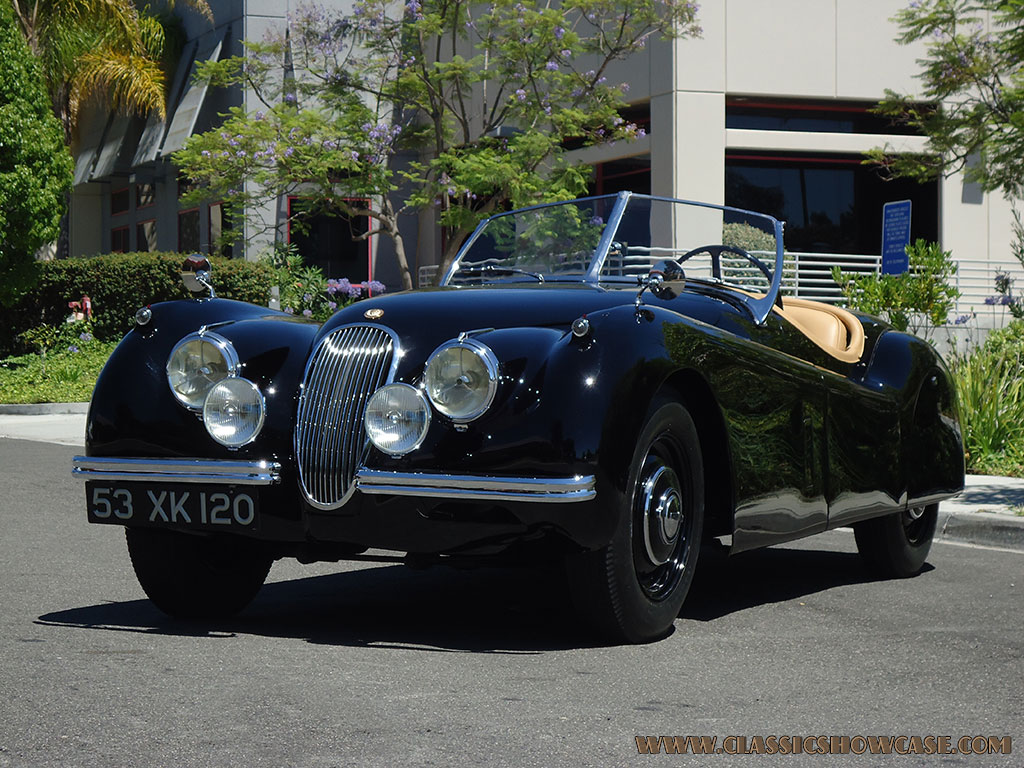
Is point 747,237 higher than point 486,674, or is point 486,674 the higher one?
point 747,237

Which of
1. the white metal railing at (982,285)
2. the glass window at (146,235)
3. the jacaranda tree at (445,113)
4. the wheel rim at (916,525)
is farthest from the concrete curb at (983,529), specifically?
the glass window at (146,235)

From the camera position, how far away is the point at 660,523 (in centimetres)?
477

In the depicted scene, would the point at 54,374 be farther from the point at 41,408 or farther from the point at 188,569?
the point at 188,569

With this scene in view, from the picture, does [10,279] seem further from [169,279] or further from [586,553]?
[586,553]

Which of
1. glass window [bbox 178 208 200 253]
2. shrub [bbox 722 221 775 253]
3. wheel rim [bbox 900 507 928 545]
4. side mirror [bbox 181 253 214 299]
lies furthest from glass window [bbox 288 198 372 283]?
side mirror [bbox 181 253 214 299]

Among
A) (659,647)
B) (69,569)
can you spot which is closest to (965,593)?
(659,647)

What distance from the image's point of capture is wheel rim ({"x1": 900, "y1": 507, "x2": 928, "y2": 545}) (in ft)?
22.6

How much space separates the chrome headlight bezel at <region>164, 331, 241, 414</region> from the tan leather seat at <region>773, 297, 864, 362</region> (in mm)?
2457

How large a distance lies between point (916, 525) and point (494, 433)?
331 centimetres

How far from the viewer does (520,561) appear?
4.55m

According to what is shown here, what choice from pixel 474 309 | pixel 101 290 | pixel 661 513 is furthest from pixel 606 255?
pixel 101 290

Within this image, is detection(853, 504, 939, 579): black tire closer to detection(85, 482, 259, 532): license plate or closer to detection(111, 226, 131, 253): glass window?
detection(85, 482, 259, 532): license plate

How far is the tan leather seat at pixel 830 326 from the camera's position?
20.8 feet

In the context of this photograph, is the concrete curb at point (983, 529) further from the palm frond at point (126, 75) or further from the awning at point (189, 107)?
the palm frond at point (126, 75)
